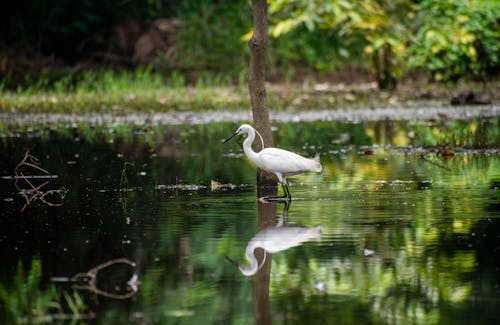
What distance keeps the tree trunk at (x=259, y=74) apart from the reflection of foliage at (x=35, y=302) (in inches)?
188

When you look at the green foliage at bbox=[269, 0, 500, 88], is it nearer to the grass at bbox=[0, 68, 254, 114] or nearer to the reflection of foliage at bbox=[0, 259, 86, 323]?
the grass at bbox=[0, 68, 254, 114]

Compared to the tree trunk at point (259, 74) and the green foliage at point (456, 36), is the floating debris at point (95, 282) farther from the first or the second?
the green foliage at point (456, 36)

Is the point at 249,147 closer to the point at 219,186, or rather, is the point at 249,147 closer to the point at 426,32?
the point at 219,186

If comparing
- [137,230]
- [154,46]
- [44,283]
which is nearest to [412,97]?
[154,46]

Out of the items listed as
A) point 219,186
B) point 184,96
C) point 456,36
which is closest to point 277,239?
point 219,186

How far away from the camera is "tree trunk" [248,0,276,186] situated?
450 inches

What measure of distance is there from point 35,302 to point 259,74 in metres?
5.54

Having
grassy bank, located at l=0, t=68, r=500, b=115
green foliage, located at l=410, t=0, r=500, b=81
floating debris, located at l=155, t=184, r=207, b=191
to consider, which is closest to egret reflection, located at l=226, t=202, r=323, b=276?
floating debris, located at l=155, t=184, r=207, b=191

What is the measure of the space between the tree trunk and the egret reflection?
2.51m

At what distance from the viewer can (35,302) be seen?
6434mm

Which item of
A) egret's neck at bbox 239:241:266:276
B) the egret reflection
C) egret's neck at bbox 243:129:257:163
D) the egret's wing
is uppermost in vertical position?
egret's neck at bbox 243:129:257:163

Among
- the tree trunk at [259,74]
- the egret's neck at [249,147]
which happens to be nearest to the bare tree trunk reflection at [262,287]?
the egret's neck at [249,147]

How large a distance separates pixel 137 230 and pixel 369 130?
34.4 ft

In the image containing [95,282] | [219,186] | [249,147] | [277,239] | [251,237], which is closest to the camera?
[95,282]
